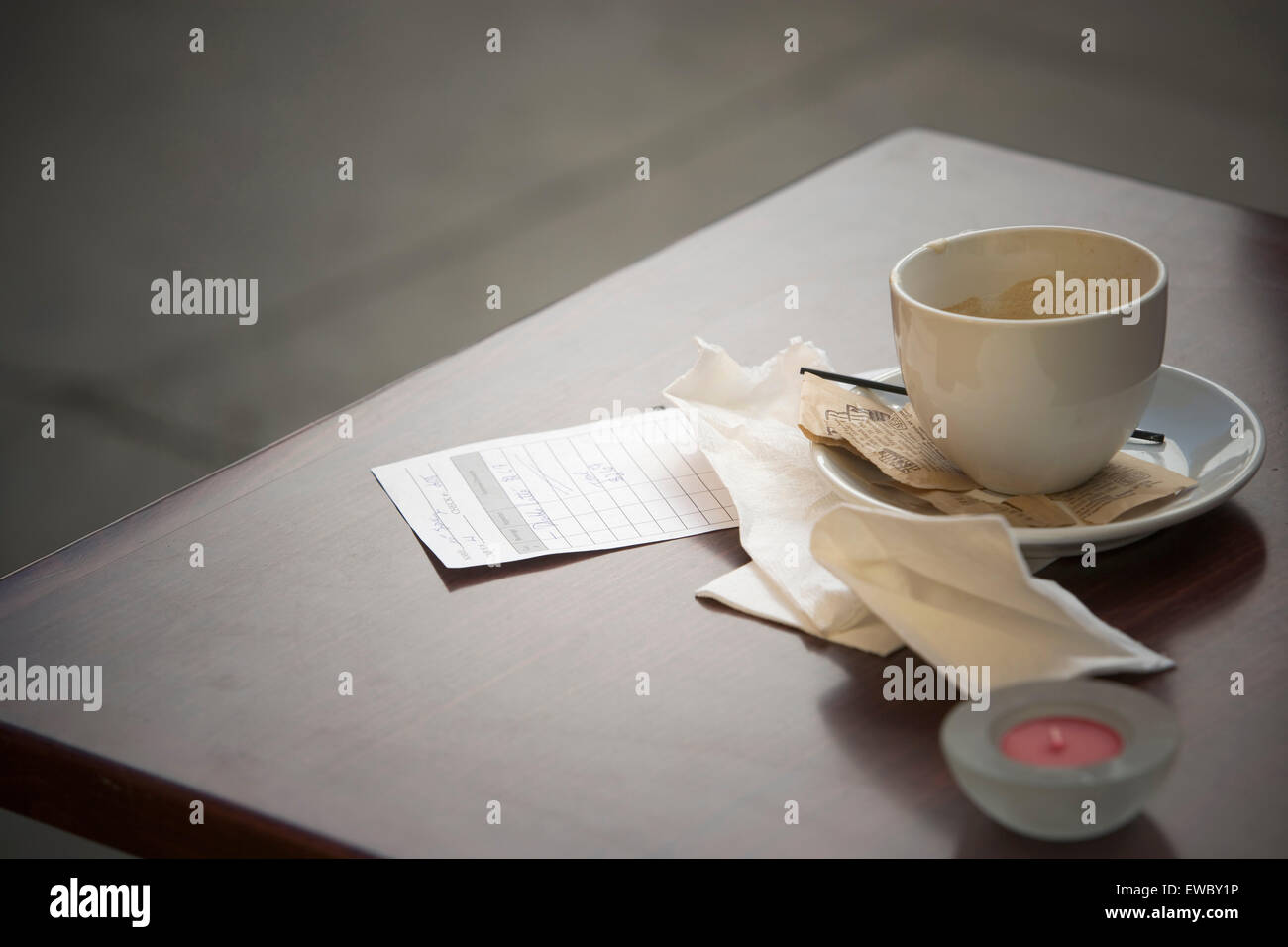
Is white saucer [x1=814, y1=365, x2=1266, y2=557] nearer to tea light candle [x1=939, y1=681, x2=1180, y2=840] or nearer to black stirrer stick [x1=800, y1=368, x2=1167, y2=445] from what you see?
black stirrer stick [x1=800, y1=368, x2=1167, y2=445]

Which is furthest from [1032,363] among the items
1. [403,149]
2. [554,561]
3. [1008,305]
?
[403,149]

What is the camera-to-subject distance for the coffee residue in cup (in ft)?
2.33

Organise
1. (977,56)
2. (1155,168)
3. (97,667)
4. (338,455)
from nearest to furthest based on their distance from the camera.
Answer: (97,667)
(338,455)
(1155,168)
(977,56)

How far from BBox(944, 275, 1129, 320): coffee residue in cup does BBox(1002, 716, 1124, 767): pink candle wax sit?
28 centimetres

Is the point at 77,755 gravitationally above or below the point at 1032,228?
below

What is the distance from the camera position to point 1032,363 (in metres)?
0.61

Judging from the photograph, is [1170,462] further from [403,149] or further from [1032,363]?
[403,149]

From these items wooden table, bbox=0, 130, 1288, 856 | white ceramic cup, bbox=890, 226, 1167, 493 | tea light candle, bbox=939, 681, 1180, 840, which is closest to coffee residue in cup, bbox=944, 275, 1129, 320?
white ceramic cup, bbox=890, 226, 1167, 493

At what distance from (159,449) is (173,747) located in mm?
1529

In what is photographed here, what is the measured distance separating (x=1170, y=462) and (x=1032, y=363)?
13 cm

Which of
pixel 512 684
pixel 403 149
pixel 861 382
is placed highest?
pixel 403 149
